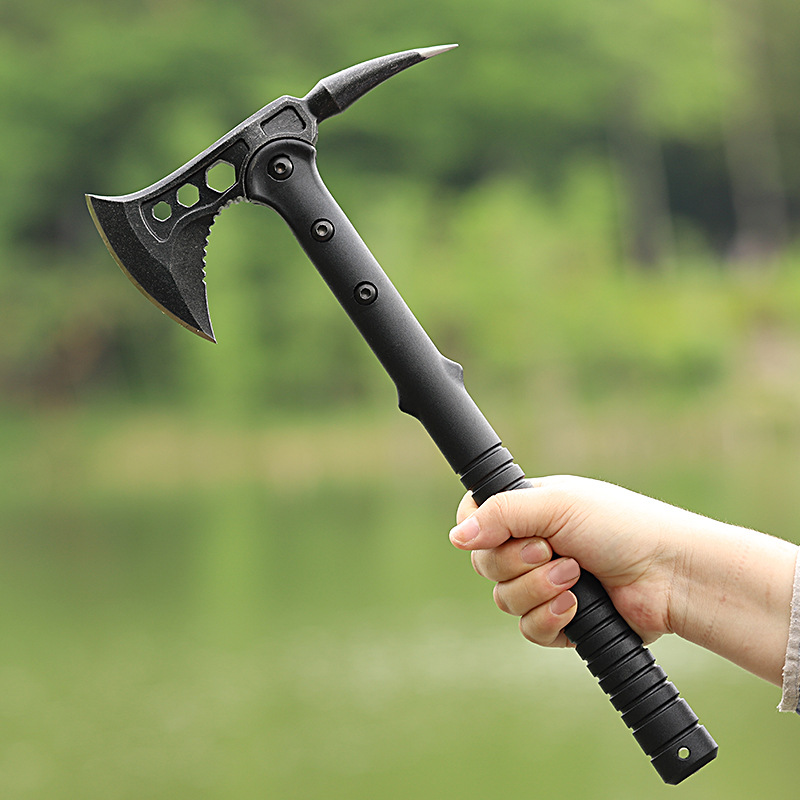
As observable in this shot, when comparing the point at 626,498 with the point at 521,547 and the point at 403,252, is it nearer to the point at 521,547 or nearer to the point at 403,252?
the point at 521,547

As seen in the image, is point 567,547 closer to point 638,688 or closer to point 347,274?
point 638,688

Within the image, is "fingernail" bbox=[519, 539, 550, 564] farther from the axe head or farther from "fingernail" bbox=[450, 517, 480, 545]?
the axe head

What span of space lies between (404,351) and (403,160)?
19.5m

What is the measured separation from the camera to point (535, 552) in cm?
138

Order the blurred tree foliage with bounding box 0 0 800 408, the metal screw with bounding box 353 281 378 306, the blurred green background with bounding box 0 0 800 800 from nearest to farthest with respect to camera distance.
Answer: the metal screw with bounding box 353 281 378 306 → the blurred green background with bounding box 0 0 800 800 → the blurred tree foliage with bounding box 0 0 800 408

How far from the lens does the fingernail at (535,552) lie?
1.38m

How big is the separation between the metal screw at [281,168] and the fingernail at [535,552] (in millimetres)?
534

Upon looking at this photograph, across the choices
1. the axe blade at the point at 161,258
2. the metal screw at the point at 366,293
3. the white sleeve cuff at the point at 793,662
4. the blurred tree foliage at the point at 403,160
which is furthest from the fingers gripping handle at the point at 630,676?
the blurred tree foliage at the point at 403,160

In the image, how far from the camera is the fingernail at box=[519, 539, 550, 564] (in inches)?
54.5

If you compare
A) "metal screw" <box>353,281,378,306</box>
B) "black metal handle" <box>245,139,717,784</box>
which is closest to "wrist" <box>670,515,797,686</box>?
"black metal handle" <box>245,139,717,784</box>

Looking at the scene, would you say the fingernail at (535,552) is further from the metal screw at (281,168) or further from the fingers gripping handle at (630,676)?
the metal screw at (281,168)

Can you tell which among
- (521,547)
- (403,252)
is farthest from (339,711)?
(403,252)

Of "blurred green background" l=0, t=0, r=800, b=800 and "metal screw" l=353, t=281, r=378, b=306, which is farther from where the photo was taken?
"blurred green background" l=0, t=0, r=800, b=800

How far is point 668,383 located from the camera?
1728 cm
